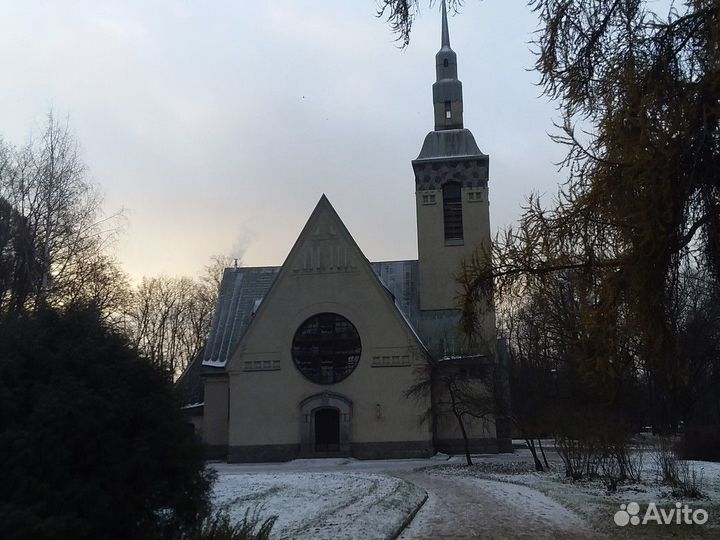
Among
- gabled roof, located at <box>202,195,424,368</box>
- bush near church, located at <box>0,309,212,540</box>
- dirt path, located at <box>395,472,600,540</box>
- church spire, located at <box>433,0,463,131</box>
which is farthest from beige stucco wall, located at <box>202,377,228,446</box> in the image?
bush near church, located at <box>0,309,212,540</box>

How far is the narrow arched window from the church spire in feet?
13.6

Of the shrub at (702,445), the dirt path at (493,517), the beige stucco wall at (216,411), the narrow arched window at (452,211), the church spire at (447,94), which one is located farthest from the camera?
the church spire at (447,94)

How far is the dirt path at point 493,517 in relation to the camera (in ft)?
35.1

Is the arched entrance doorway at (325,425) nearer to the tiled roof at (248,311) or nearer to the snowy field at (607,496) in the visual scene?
the tiled roof at (248,311)

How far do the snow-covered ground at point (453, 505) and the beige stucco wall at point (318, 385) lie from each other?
11.9m

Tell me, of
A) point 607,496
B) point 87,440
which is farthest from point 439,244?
point 87,440

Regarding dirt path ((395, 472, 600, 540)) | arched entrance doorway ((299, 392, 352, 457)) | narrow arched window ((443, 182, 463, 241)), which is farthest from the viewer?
narrow arched window ((443, 182, 463, 241))

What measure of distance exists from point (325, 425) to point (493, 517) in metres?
23.1

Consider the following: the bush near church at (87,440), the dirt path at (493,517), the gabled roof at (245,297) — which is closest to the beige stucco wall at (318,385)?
the gabled roof at (245,297)

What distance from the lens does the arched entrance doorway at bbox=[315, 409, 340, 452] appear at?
3456 centimetres

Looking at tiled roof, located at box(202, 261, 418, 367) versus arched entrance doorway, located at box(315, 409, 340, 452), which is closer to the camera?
arched entrance doorway, located at box(315, 409, 340, 452)

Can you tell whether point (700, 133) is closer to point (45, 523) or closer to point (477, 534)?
point (477, 534)

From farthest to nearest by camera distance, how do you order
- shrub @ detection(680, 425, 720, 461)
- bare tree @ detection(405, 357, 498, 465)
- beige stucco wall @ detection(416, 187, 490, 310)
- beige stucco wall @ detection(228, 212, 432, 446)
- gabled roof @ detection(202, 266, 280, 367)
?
beige stucco wall @ detection(416, 187, 490, 310), gabled roof @ detection(202, 266, 280, 367), beige stucco wall @ detection(228, 212, 432, 446), bare tree @ detection(405, 357, 498, 465), shrub @ detection(680, 425, 720, 461)

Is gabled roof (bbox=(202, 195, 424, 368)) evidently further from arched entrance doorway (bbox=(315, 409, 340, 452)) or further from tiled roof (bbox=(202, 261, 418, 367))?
arched entrance doorway (bbox=(315, 409, 340, 452))
